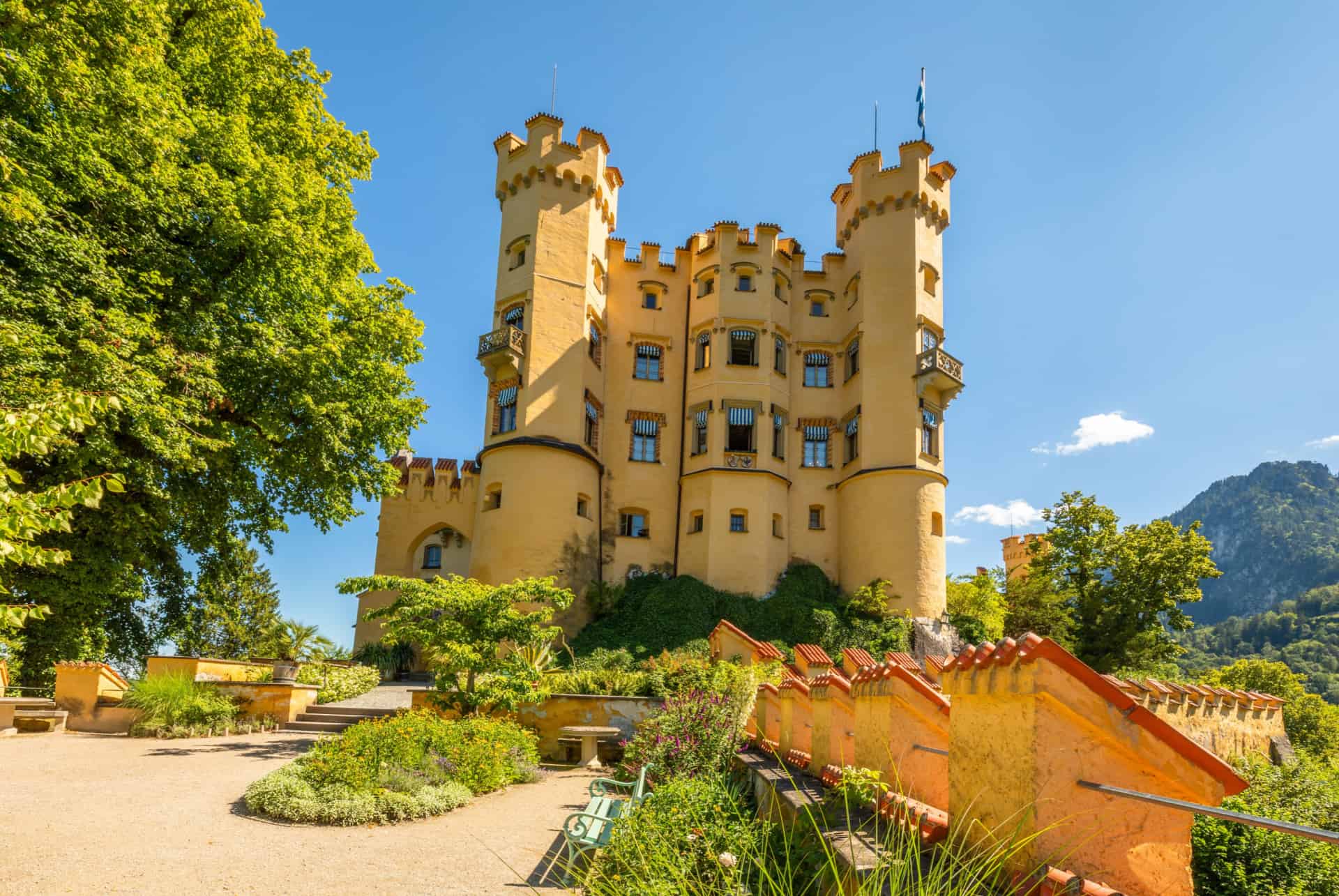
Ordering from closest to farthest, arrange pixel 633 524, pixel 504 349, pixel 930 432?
pixel 504 349, pixel 930 432, pixel 633 524

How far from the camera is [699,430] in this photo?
3119cm

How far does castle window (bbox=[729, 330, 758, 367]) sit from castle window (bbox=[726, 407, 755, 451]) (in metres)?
2.02

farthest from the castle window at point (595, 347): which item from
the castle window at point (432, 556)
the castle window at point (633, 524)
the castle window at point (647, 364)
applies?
the castle window at point (432, 556)

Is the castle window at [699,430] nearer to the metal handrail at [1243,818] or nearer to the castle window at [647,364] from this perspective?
the castle window at [647,364]

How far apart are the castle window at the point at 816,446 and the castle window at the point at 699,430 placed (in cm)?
441

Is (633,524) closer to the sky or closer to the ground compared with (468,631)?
closer to the sky

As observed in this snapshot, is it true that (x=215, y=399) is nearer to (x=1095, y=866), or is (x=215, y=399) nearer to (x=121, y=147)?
(x=121, y=147)

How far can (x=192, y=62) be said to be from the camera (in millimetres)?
16703

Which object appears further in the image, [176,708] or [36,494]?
[176,708]

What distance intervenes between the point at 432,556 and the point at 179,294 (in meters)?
17.7

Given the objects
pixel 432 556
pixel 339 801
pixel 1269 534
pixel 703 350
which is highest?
pixel 1269 534

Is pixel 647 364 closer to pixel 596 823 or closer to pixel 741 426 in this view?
pixel 741 426

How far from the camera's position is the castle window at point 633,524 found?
100 feet

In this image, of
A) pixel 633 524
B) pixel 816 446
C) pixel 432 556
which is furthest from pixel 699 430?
pixel 432 556
